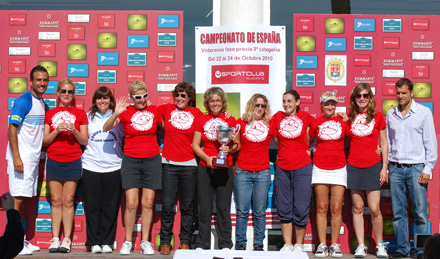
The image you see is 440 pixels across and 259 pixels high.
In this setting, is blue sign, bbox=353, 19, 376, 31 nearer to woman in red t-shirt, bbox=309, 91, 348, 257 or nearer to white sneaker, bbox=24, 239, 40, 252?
woman in red t-shirt, bbox=309, 91, 348, 257

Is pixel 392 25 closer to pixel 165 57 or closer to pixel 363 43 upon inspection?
pixel 363 43

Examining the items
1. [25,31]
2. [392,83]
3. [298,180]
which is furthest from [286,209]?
[25,31]

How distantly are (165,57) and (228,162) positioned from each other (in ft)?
4.90

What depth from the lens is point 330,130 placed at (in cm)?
625

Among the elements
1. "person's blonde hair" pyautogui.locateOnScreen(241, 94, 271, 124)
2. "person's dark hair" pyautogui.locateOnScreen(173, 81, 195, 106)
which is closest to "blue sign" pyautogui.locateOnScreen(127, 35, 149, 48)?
"person's dark hair" pyautogui.locateOnScreen(173, 81, 195, 106)

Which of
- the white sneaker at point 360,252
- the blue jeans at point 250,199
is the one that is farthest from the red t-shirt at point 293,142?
the white sneaker at point 360,252

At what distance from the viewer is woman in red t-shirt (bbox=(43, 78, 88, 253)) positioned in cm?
637

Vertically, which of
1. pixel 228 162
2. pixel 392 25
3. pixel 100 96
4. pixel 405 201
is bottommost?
pixel 405 201

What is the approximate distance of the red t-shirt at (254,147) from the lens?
6195mm

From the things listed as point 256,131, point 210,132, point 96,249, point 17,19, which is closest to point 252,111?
point 256,131

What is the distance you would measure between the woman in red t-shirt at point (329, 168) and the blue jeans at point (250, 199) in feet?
1.79

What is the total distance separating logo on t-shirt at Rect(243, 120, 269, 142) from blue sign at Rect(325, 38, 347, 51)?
124 cm

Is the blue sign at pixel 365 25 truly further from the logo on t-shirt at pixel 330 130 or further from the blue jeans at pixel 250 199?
the blue jeans at pixel 250 199

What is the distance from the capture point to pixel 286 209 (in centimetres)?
625
